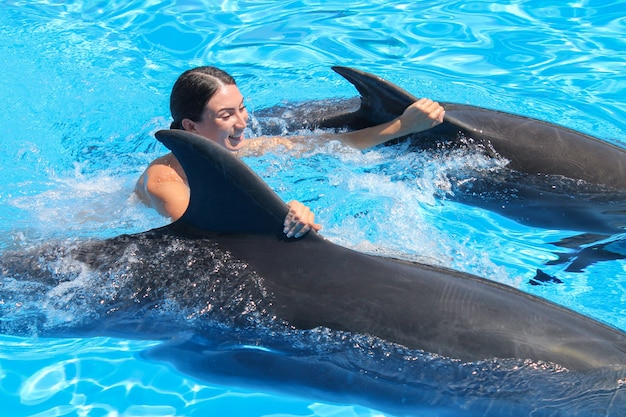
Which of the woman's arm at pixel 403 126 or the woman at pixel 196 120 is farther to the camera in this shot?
the woman's arm at pixel 403 126

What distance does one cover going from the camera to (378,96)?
5.98 metres

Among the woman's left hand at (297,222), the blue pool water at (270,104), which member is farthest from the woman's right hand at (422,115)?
the woman's left hand at (297,222)

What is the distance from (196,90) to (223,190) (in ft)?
4.84

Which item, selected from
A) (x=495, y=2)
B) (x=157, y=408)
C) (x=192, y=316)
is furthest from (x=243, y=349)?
(x=495, y=2)

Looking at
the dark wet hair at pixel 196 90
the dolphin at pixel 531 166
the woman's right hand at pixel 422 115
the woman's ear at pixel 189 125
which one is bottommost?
the dolphin at pixel 531 166

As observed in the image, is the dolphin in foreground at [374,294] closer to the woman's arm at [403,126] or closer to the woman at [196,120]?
the woman at [196,120]

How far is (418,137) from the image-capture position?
6145 mm

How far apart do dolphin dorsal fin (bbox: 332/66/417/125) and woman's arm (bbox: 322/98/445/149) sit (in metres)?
0.06

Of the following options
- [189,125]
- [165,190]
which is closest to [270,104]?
[189,125]

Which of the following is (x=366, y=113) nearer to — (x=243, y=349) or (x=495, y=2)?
(x=243, y=349)

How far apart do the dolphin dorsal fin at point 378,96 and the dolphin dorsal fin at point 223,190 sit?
2119 millimetres

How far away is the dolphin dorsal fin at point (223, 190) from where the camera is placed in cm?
373

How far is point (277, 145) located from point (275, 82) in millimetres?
2404

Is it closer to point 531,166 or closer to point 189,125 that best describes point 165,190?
point 189,125
